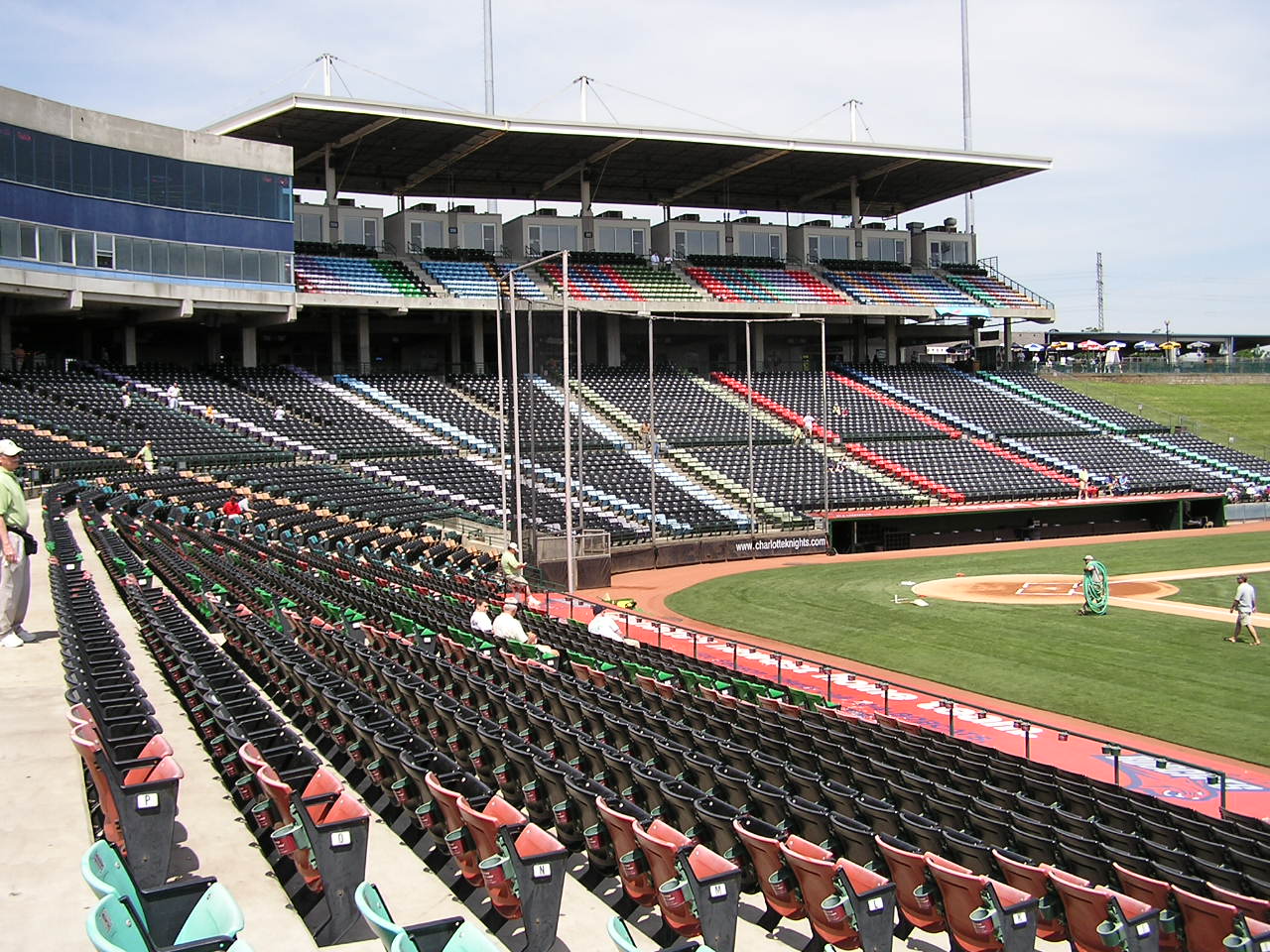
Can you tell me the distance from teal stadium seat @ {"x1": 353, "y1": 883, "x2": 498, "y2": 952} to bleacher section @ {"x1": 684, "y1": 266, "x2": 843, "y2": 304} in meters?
56.9

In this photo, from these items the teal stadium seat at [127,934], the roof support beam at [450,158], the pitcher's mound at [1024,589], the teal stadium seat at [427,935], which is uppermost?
the roof support beam at [450,158]

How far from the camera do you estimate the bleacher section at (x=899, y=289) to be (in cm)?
6550

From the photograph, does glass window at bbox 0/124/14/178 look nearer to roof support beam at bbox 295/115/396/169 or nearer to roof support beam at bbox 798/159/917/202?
roof support beam at bbox 295/115/396/169

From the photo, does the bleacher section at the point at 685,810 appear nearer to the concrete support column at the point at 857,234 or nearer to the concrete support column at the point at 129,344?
the concrete support column at the point at 129,344

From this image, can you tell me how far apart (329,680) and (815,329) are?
5865 cm

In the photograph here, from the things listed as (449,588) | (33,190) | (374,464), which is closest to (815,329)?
(374,464)

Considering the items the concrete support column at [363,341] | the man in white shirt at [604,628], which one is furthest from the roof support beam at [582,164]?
the man in white shirt at [604,628]

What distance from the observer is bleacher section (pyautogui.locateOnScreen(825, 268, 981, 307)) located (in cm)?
6550

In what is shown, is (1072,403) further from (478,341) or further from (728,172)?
(478,341)

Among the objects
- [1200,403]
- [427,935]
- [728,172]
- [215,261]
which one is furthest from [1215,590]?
[1200,403]

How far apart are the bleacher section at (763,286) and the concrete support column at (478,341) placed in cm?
1230

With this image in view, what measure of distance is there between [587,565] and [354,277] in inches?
1065

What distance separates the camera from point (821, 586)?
34125 mm

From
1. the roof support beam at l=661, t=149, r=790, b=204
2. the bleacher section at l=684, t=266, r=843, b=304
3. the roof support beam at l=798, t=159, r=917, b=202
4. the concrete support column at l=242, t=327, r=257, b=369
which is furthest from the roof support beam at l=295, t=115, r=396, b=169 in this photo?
the roof support beam at l=798, t=159, r=917, b=202
